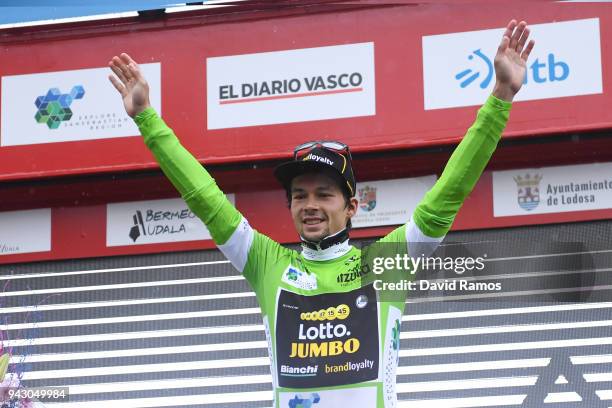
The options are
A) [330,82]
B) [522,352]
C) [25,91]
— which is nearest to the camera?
[522,352]

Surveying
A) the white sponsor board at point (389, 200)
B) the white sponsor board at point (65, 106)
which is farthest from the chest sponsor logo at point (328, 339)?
the white sponsor board at point (65, 106)

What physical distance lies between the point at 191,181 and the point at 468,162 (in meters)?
0.74

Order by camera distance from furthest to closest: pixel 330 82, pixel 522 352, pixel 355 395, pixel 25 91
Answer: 1. pixel 25 91
2. pixel 330 82
3. pixel 522 352
4. pixel 355 395

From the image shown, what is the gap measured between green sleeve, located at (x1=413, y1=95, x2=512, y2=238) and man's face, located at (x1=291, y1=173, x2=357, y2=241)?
0.29 metres

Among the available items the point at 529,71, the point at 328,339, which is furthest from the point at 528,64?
the point at 328,339

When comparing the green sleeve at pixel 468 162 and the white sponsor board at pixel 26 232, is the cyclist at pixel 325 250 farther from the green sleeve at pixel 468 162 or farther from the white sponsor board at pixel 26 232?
the white sponsor board at pixel 26 232

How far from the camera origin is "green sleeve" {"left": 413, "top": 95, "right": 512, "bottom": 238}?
249 centimetres

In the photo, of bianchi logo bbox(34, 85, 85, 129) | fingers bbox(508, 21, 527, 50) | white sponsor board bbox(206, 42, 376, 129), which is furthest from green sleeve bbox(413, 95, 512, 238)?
bianchi logo bbox(34, 85, 85, 129)

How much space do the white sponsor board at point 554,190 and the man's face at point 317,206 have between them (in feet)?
Result: 7.48

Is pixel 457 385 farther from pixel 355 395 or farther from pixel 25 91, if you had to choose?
pixel 25 91

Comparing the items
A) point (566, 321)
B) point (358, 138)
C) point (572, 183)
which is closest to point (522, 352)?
point (566, 321)

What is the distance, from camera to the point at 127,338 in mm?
5109

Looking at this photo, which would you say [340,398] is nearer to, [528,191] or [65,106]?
Answer: [528,191]

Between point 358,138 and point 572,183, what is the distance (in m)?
1.11
